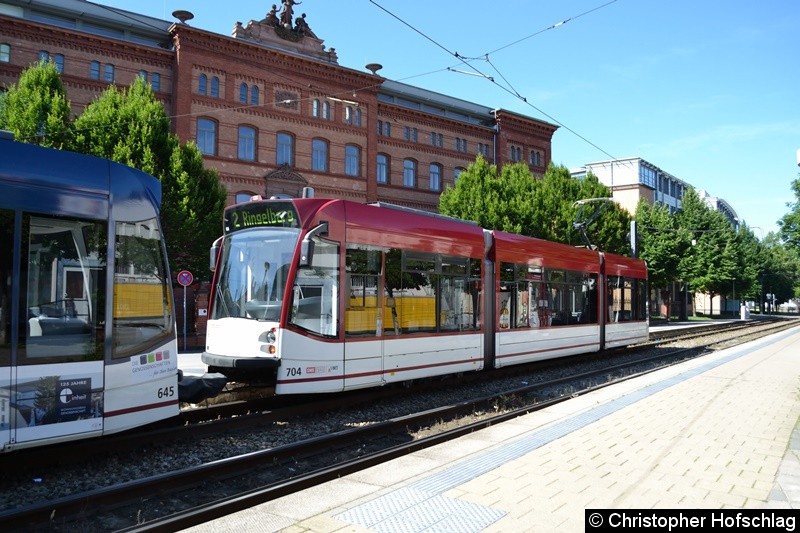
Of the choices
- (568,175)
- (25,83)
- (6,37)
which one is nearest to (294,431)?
(25,83)

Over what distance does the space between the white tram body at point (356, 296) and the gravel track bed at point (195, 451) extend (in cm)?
54

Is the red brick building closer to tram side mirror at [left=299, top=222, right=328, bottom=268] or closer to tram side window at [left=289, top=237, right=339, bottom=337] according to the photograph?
tram side window at [left=289, top=237, right=339, bottom=337]

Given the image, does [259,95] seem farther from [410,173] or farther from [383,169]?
[410,173]

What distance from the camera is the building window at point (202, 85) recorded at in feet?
103

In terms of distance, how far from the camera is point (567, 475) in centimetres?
554

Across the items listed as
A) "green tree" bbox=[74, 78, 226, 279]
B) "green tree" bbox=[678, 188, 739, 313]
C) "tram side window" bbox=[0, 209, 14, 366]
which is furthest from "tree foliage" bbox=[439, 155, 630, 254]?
"tram side window" bbox=[0, 209, 14, 366]

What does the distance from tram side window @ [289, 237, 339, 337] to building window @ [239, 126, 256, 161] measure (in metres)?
25.3

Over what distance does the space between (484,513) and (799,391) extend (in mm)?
9485

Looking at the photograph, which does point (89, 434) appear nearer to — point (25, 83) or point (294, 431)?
point (294, 431)

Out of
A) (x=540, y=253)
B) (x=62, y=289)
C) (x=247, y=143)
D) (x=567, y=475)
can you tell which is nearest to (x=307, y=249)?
(x=62, y=289)

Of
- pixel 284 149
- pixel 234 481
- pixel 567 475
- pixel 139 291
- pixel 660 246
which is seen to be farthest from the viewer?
pixel 660 246

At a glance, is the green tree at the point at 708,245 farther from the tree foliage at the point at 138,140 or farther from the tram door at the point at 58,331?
the tram door at the point at 58,331

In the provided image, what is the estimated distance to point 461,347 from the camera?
1159 cm

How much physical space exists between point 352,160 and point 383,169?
124 inches
